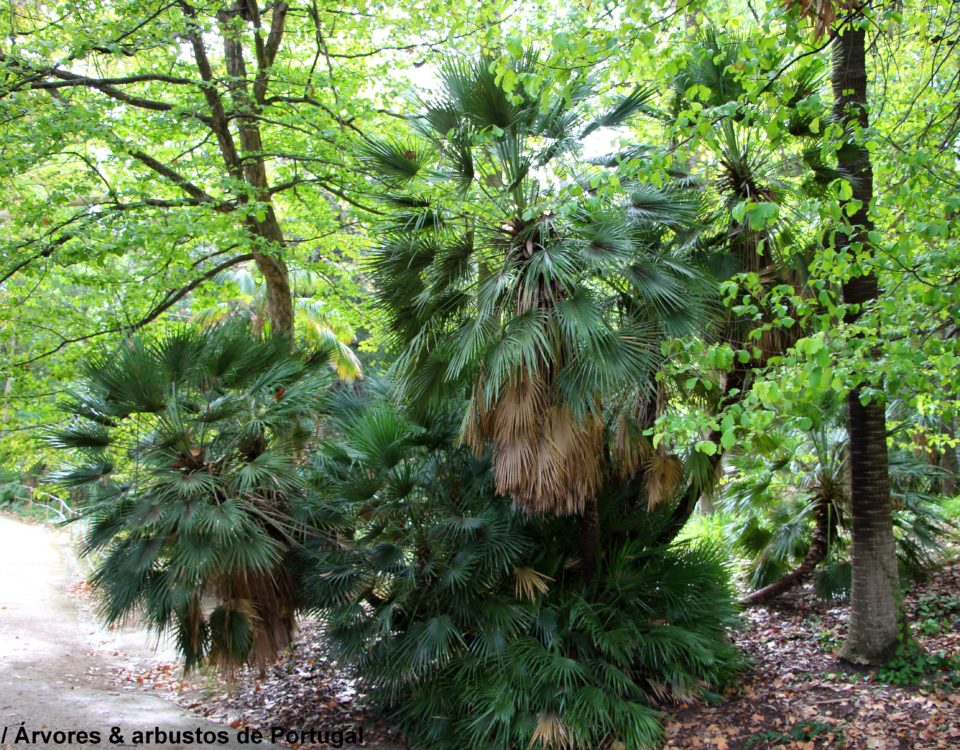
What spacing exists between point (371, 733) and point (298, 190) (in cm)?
727

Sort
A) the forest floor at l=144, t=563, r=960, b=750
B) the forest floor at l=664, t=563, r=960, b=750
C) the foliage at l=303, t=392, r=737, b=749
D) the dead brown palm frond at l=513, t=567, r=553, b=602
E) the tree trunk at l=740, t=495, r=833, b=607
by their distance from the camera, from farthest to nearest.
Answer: the tree trunk at l=740, t=495, r=833, b=607, the dead brown palm frond at l=513, t=567, r=553, b=602, the foliage at l=303, t=392, r=737, b=749, the forest floor at l=144, t=563, r=960, b=750, the forest floor at l=664, t=563, r=960, b=750

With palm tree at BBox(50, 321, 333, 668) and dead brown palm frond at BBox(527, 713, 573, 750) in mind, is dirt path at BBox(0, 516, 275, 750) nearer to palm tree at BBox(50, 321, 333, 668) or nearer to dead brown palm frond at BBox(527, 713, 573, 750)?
palm tree at BBox(50, 321, 333, 668)

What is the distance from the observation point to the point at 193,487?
634 centimetres

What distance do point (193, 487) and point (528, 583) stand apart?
3.11 meters

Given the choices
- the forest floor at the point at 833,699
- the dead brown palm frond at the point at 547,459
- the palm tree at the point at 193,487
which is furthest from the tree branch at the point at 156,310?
the forest floor at the point at 833,699

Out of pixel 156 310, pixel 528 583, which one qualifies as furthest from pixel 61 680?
pixel 528 583

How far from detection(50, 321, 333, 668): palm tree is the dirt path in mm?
1311

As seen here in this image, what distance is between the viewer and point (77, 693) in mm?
8438

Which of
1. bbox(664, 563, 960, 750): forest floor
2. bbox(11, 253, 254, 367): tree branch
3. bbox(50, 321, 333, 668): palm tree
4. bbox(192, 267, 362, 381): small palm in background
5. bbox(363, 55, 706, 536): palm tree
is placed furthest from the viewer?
bbox(192, 267, 362, 381): small palm in background

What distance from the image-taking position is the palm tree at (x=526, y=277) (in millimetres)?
6238

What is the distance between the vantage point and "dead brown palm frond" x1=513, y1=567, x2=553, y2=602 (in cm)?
695

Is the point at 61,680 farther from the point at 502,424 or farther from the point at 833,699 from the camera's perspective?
the point at 833,699

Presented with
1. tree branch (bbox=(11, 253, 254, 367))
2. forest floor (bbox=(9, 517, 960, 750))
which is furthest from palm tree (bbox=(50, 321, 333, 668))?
tree branch (bbox=(11, 253, 254, 367))

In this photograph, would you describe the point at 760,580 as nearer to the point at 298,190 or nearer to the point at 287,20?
the point at 298,190
